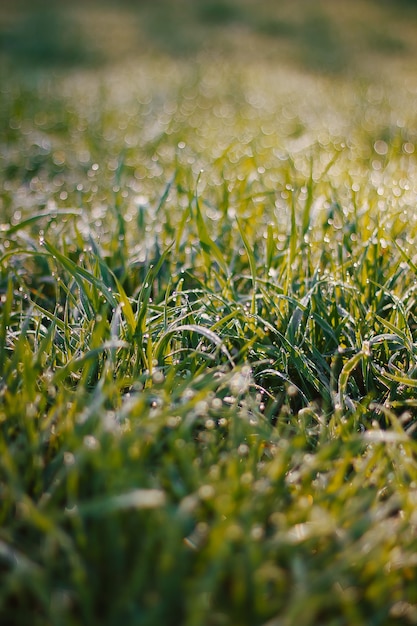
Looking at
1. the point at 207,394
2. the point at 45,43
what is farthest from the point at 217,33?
the point at 207,394

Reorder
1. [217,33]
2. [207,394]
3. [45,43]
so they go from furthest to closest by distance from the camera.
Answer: [217,33] < [45,43] < [207,394]

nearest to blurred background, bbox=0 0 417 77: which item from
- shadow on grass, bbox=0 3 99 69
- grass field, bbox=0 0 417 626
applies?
shadow on grass, bbox=0 3 99 69

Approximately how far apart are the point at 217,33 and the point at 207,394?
10.2 meters

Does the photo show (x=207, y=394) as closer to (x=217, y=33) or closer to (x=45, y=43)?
(x=45, y=43)

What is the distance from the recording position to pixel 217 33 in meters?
9.81

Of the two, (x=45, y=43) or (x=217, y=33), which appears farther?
(x=217, y=33)

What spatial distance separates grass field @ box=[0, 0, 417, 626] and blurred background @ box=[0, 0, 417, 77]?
5.09m

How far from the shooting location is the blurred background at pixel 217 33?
25.3 ft

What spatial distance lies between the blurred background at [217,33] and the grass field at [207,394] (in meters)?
5.09

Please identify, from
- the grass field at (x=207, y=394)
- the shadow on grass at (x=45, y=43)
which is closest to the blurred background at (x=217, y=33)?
the shadow on grass at (x=45, y=43)

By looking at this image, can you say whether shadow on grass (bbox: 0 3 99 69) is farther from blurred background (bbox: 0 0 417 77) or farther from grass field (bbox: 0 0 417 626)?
grass field (bbox: 0 0 417 626)

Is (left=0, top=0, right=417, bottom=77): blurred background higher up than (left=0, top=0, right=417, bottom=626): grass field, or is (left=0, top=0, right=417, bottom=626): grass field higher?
(left=0, top=0, right=417, bottom=77): blurred background

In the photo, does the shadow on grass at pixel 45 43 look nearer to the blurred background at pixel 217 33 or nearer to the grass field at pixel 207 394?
the blurred background at pixel 217 33

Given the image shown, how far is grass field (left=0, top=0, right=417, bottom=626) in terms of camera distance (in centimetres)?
79
